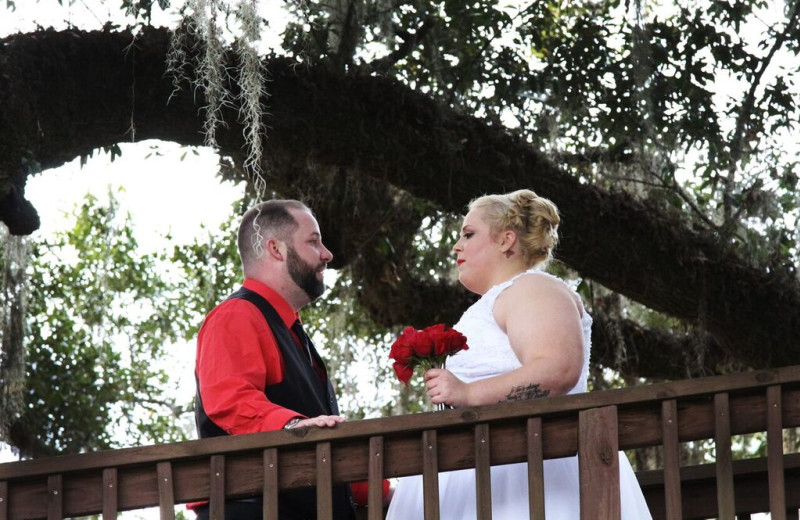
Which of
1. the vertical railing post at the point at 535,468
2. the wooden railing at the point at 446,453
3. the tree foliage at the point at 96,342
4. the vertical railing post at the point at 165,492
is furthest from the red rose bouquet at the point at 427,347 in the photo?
the tree foliage at the point at 96,342

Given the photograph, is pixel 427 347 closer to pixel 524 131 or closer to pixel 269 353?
pixel 269 353

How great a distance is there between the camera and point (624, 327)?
8.43 m

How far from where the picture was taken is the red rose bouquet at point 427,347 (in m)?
3.60

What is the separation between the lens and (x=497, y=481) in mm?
3625

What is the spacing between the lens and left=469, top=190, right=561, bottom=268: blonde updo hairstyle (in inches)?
157

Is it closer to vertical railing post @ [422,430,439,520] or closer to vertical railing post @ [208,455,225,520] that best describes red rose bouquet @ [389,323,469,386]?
vertical railing post @ [422,430,439,520]

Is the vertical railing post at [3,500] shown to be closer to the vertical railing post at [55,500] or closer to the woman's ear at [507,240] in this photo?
the vertical railing post at [55,500]

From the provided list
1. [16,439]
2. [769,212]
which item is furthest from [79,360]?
[769,212]

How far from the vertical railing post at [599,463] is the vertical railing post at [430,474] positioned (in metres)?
0.38

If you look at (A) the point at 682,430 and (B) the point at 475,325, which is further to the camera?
(B) the point at 475,325

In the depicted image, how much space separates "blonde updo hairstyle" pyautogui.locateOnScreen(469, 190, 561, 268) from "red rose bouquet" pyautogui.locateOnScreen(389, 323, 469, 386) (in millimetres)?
467

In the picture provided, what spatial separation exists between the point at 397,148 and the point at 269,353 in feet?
9.13

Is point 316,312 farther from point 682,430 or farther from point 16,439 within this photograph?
point 682,430

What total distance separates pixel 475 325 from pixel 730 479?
0.90 m
